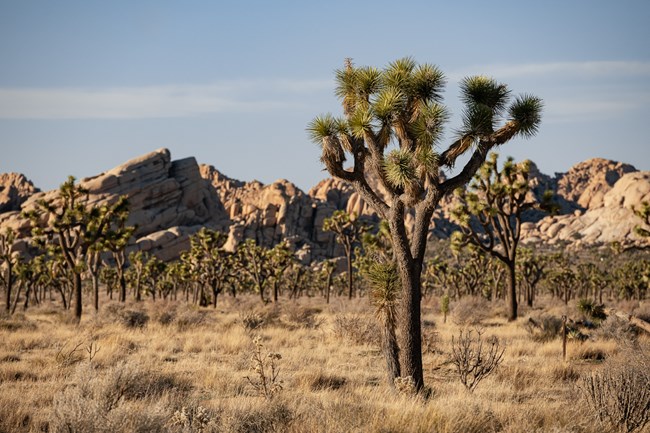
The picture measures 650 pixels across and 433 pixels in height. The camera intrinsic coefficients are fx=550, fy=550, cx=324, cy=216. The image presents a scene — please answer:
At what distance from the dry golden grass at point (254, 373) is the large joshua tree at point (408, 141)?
6.39 ft

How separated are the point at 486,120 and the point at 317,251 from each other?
111 metres

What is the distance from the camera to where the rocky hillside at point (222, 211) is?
102250 mm

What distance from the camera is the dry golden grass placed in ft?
20.9

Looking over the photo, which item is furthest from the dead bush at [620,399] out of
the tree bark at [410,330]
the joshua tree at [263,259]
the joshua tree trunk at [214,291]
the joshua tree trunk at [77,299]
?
the joshua tree at [263,259]

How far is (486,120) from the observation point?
9695 mm

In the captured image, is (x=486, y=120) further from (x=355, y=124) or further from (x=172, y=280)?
(x=172, y=280)

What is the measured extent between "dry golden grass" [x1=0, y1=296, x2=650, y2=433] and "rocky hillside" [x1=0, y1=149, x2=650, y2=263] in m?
73.6

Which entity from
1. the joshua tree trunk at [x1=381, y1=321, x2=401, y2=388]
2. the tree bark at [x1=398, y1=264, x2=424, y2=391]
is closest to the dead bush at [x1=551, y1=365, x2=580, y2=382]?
the tree bark at [x1=398, y1=264, x2=424, y2=391]

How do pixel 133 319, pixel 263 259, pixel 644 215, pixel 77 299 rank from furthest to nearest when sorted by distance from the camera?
pixel 263 259 → pixel 644 215 → pixel 77 299 → pixel 133 319

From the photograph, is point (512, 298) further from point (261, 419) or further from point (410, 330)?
point (261, 419)

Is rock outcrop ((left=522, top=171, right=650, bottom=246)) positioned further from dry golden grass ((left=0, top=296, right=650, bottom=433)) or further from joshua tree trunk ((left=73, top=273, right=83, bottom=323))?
joshua tree trunk ((left=73, top=273, right=83, bottom=323))

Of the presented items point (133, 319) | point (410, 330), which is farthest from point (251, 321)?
point (410, 330)

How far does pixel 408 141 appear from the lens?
10.0 metres

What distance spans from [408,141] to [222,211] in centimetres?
11654
